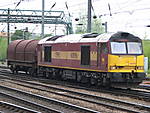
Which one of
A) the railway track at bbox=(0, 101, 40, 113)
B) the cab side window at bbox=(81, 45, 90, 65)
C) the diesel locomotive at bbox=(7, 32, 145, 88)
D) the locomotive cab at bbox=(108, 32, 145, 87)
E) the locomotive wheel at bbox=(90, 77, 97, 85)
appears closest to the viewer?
the railway track at bbox=(0, 101, 40, 113)

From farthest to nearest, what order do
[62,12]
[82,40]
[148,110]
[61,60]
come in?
[62,12] → [61,60] → [82,40] → [148,110]

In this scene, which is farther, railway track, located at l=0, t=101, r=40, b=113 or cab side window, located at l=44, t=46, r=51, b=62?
cab side window, located at l=44, t=46, r=51, b=62

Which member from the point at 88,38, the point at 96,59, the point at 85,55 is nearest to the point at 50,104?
the point at 96,59

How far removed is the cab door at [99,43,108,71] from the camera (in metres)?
17.3

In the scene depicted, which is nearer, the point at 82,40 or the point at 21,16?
the point at 82,40

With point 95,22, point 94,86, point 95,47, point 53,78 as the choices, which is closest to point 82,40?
point 95,47

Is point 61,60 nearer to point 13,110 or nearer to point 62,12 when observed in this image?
point 13,110

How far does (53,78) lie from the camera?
2409 centimetres

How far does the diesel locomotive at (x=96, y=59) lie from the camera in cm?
1728

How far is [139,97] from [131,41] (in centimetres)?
397

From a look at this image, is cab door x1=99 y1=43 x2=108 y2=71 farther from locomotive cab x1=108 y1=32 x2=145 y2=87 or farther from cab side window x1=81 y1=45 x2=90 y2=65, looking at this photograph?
cab side window x1=81 y1=45 x2=90 y2=65

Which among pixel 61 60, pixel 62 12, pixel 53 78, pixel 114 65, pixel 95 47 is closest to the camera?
pixel 114 65

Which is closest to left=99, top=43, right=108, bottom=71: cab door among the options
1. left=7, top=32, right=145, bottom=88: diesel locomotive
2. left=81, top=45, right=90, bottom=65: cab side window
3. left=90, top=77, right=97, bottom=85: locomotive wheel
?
left=7, top=32, right=145, bottom=88: diesel locomotive

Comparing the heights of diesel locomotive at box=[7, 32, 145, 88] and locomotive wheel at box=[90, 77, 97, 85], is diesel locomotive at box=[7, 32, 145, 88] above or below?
above
